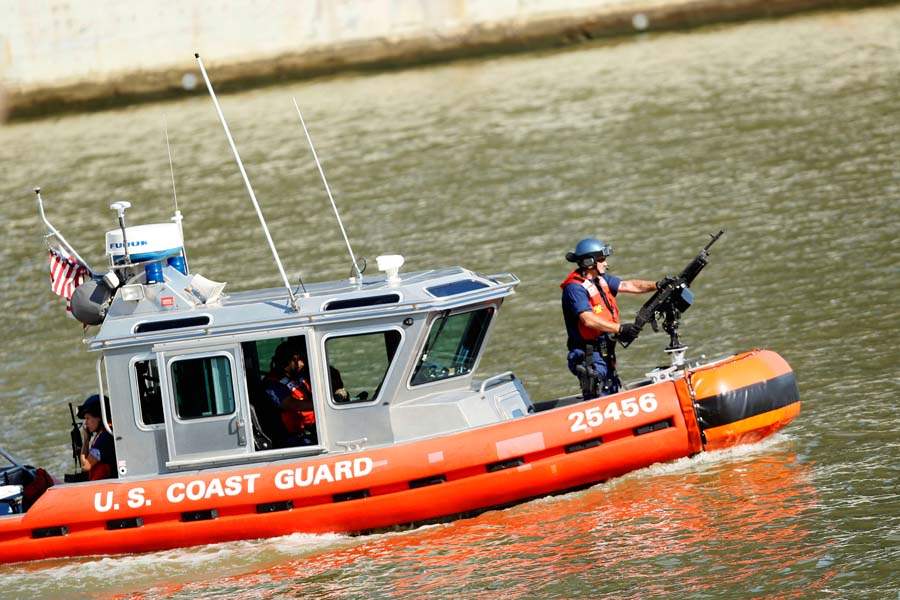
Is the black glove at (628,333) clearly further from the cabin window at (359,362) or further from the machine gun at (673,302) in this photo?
the cabin window at (359,362)

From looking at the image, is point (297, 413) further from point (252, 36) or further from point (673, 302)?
point (252, 36)

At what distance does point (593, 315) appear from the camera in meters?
11.7

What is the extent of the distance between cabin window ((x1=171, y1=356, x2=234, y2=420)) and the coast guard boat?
0.01 m

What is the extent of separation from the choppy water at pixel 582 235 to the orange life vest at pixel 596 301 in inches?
48.0

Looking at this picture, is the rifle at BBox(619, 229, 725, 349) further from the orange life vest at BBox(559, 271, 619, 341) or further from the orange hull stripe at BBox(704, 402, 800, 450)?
the orange hull stripe at BBox(704, 402, 800, 450)

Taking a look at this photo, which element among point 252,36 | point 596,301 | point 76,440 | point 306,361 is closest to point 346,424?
point 306,361

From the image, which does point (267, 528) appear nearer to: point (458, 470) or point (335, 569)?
point (335, 569)

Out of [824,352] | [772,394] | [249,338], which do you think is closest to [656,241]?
[824,352]

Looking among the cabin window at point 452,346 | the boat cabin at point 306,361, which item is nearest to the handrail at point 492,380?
the boat cabin at point 306,361

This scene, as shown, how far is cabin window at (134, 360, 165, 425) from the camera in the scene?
11.6 m

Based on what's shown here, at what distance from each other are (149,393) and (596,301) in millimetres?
3689

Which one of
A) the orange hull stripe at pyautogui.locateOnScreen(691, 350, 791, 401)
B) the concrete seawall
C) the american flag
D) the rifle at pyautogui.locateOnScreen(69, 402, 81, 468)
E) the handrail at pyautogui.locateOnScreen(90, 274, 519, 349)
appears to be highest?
the concrete seawall

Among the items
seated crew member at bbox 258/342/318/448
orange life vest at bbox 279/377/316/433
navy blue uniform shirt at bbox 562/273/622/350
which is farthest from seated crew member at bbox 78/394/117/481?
navy blue uniform shirt at bbox 562/273/622/350

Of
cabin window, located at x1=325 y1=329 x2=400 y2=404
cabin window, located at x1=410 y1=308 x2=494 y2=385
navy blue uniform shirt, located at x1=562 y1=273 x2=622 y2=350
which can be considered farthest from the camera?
navy blue uniform shirt, located at x1=562 y1=273 x2=622 y2=350
